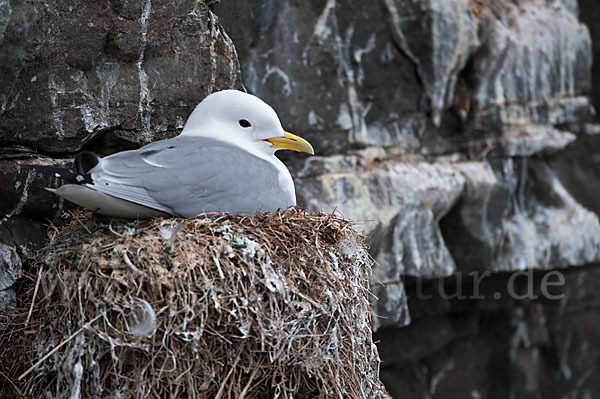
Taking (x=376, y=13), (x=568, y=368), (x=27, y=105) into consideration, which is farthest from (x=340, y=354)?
(x=568, y=368)

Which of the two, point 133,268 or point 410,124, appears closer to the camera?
point 133,268

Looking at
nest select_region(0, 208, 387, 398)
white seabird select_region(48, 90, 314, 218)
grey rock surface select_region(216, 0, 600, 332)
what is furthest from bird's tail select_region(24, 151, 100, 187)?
grey rock surface select_region(216, 0, 600, 332)

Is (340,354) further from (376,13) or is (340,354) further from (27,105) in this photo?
(376,13)

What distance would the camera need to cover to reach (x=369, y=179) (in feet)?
9.51

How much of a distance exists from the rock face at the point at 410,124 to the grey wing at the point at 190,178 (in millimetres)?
345

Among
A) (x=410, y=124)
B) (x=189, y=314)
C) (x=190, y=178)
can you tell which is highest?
(x=190, y=178)

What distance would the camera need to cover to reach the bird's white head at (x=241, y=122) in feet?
6.14

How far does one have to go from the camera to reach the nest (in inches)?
58.1

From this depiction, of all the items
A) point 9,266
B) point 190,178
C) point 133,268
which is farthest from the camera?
point 9,266

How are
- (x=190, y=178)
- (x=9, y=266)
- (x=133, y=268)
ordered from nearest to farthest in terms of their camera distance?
(x=133, y=268)
(x=190, y=178)
(x=9, y=266)

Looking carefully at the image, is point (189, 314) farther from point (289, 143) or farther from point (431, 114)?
point (431, 114)

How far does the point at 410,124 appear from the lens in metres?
3.13

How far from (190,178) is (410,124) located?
1.66 meters

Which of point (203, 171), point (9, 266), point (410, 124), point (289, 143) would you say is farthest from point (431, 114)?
point (9, 266)
